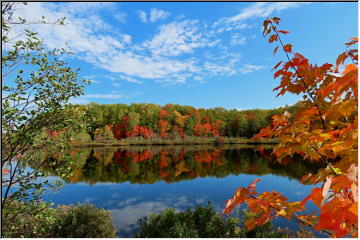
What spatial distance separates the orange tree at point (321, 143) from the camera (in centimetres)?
71

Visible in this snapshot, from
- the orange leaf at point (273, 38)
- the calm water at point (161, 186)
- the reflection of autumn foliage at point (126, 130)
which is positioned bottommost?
the calm water at point (161, 186)

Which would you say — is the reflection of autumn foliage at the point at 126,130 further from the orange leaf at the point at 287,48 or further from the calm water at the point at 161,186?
the orange leaf at the point at 287,48

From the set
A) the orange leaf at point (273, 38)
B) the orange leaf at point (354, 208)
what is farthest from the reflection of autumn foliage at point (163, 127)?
the orange leaf at point (354, 208)

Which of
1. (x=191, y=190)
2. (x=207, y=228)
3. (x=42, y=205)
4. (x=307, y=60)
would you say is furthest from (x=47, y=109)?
(x=191, y=190)

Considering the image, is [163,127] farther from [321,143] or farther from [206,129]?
[321,143]

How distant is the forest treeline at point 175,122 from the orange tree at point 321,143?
32372mm

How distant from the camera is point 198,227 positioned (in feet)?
12.7

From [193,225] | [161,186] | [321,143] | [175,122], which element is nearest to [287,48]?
[321,143]

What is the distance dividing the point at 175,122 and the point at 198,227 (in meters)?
30.9

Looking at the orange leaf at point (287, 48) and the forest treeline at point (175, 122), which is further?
the forest treeline at point (175, 122)

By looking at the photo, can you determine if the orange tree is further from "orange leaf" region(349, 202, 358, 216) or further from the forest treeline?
the forest treeline

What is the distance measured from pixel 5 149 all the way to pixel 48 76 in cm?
90

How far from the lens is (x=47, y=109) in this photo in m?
2.48

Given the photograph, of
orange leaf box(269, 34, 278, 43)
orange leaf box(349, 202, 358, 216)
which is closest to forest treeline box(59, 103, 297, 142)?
orange leaf box(269, 34, 278, 43)
